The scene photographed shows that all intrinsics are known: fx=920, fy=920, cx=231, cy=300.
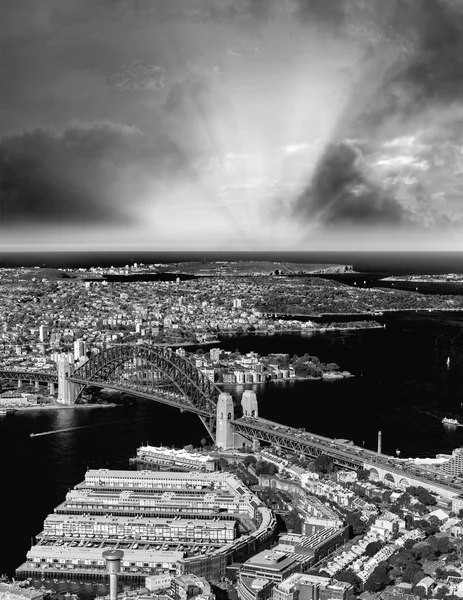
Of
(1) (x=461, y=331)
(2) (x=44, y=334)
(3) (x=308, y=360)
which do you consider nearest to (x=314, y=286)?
(1) (x=461, y=331)

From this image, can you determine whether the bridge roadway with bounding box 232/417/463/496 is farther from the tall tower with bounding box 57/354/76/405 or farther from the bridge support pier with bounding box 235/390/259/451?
the tall tower with bounding box 57/354/76/405

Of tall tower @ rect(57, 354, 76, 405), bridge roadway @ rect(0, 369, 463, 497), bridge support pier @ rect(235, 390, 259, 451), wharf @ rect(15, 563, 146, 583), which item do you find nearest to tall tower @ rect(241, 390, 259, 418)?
bridge support pier @ rect(235, 390, 259, 451)

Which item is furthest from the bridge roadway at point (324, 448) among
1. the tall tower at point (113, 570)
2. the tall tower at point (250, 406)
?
the tall tower at point (113, 570)

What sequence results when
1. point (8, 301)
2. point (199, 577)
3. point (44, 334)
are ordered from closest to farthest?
point (199, 577) → point (44, 334) → point (8, 301)

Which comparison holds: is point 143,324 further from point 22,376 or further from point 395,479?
point 395,479

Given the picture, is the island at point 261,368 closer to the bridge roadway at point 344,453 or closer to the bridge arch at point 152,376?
the bridge arch at point 152,376
